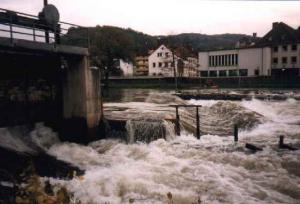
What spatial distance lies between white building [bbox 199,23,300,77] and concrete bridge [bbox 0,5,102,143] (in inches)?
2479

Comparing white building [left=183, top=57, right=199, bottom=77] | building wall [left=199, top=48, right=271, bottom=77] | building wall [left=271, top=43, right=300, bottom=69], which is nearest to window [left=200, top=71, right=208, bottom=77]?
building wall [left=199, top=48, right=271, bottom=77]

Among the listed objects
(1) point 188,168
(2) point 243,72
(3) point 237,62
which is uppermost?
(3) point 237,62

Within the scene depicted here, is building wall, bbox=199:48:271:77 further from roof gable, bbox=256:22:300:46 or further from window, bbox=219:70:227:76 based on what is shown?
roof gable, bbox=256:22:300:46

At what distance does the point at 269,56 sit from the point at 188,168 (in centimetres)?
6863

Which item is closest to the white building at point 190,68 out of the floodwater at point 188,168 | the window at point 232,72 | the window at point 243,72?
the window at point 232,72

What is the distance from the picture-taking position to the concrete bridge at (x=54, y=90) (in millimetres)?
18969

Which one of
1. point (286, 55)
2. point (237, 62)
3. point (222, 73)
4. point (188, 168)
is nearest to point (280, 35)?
point (286, 55)

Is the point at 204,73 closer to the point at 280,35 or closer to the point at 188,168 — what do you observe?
the point at 280,35

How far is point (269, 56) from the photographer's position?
78312mm

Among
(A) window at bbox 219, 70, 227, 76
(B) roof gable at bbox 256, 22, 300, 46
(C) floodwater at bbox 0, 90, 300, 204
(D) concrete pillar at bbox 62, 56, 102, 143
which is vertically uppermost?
(B) roof gable at bbox 256, 22, 300, 46

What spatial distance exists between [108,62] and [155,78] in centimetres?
1493

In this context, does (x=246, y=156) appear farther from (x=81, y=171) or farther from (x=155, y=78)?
(x=155, y=78)

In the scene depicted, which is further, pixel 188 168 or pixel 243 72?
pixel 243 72

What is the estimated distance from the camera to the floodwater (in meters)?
12.2
